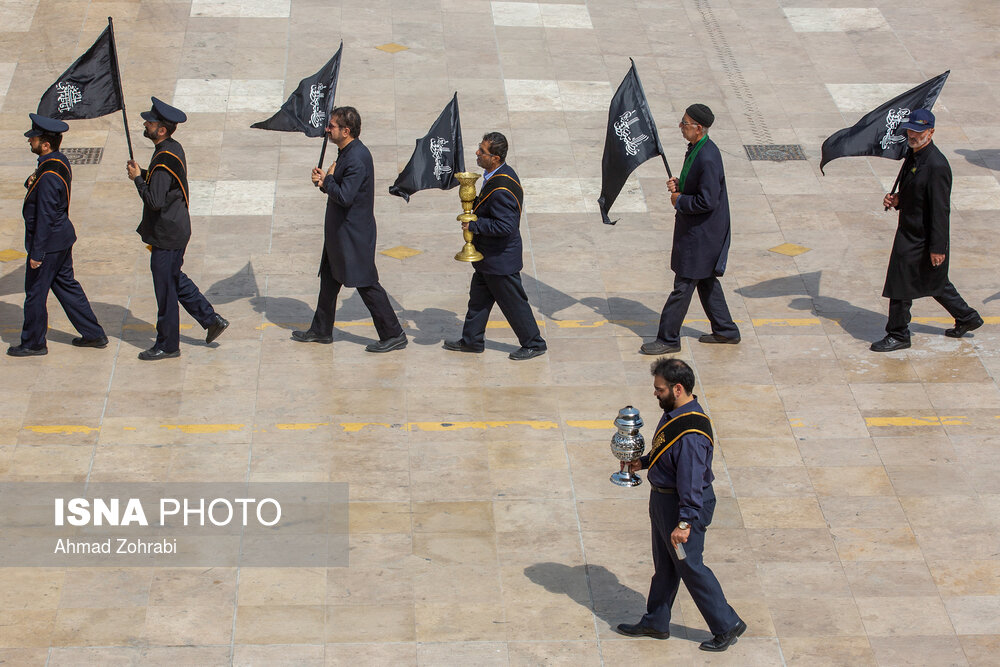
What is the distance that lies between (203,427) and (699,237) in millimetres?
4198

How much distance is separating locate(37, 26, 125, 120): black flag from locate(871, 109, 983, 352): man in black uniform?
634 centimetres

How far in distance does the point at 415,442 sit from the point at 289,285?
2960 millimetres

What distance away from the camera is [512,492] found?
8883 millimetres

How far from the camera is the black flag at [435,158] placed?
414 inches

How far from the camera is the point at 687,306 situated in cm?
1073

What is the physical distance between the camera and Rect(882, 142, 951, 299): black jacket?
404 inches

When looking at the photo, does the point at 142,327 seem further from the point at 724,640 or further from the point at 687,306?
the point at 724,640

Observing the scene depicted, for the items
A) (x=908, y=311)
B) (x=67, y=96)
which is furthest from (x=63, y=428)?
(x=908, y=311)

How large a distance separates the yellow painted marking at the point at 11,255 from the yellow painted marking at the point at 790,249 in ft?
23.3

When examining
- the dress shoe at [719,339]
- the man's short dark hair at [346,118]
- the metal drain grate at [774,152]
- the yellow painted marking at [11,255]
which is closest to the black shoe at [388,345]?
the man's short dark hair at [346,118]

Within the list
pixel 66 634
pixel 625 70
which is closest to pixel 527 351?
pixel 66 634

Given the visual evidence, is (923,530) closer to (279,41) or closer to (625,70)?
(625,70)

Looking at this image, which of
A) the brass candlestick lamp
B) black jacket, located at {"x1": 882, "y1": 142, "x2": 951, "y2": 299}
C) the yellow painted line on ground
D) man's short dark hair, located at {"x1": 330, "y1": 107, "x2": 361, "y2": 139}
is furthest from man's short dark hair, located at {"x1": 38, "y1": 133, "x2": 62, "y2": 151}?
black jacket, located at {"x1": 882, "y1": 142, "x2": 951, "y2": 299}

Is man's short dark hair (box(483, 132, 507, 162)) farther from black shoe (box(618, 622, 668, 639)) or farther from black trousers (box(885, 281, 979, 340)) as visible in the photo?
black shoe (box(618, 622, 668, 639))
